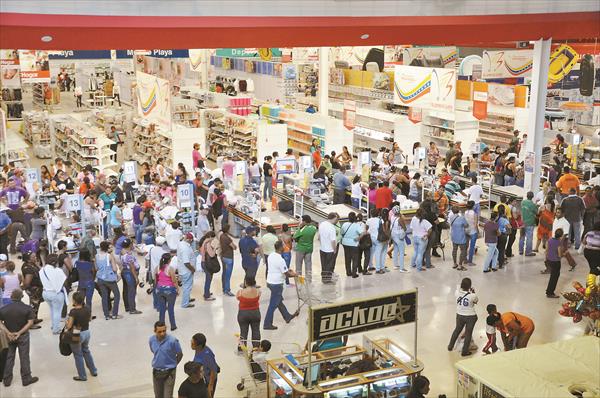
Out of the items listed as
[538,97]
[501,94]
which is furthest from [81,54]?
[538,97]

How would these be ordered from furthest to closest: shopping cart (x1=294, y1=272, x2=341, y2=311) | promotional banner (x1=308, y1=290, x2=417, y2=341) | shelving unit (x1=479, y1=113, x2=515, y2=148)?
shelving unit (x1=479, y1=113, x2=515, y2=148) → shopping cart (x1=294, y1=272, x2=341, y2=311) → promotional banner (x1=308, y1=290, x2=417, y2=341)

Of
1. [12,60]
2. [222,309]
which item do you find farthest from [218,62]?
[222,309]

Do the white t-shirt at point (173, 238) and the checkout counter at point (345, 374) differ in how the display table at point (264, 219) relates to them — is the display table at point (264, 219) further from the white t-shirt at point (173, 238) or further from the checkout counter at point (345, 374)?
the checkout counter at point (345, 374)

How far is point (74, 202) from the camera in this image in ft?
41.2

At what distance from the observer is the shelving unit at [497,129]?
71.4 ft

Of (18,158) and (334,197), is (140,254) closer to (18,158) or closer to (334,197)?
(334,197)

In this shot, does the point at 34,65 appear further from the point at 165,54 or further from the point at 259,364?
the point at 259,364

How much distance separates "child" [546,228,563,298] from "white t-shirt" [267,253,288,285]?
412 centimetres

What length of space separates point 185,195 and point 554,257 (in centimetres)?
630

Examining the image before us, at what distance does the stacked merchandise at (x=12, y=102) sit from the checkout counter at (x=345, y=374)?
24165 millimetres

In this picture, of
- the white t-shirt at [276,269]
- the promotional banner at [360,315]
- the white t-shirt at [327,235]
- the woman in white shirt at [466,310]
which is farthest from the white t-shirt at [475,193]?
the promotional banner at [360,315]

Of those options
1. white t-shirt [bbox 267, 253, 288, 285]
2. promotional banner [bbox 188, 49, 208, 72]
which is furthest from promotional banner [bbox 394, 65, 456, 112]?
promotional banner [bbox 188, 49, 208, 72]

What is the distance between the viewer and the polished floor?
8.69 m

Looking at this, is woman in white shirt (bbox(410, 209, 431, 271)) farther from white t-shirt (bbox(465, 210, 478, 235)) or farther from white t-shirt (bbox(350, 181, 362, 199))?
white t-shirt (bbox(350, 181, 362, 199))
